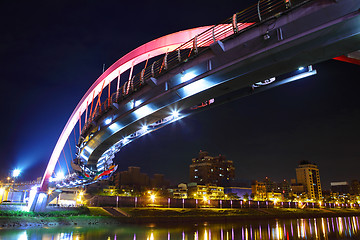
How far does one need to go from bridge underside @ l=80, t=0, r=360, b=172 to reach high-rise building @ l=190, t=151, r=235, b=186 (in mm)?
166278

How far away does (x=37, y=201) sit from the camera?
36250 millimetres

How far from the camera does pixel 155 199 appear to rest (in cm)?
5862

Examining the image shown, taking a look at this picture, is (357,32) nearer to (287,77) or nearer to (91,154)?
(287,77)

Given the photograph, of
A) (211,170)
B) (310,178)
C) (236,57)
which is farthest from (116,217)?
(310,178)

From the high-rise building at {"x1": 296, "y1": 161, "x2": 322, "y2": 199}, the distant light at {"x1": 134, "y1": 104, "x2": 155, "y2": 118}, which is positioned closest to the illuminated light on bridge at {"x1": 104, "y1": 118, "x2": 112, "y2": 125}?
the distant light at {"x1": 134, "y1": 104, "x2": 155, "y2": 118}

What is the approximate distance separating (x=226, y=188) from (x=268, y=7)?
118 meters

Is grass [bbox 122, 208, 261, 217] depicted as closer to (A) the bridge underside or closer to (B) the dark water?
(B) the dark water

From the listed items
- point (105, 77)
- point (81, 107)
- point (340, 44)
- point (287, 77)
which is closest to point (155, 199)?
point (81, 107)

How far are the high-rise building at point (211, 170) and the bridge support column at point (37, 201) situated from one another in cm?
14392

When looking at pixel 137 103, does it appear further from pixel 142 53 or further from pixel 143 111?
pixel 142 53

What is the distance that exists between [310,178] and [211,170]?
2680 inches

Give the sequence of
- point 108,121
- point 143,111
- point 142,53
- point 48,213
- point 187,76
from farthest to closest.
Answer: point 48,213, point 142,53, point 108,121, point 143,111, point 187,76

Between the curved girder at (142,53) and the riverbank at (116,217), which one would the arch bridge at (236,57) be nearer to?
the curved girder at (142,53)

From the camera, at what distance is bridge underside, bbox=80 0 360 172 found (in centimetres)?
820
